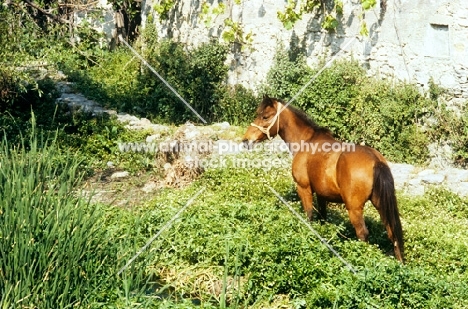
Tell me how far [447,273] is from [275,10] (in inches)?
332

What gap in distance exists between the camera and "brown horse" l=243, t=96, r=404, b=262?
312 inches

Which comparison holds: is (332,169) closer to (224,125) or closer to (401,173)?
(401,173)

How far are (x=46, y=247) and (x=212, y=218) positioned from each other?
10.5 ft

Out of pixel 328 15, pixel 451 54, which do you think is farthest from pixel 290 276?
pixel 328 15

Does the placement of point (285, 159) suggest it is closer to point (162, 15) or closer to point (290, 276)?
point (290, 276)

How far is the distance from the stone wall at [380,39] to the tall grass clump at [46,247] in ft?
25.9

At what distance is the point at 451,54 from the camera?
1241 centimetres

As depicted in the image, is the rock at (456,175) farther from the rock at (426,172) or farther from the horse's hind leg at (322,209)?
the horse's hind leg at (322,209)

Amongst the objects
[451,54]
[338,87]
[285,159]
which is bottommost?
[285,159]

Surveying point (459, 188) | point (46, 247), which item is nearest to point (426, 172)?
point (459, 188)

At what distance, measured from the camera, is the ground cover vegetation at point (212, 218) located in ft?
20.3

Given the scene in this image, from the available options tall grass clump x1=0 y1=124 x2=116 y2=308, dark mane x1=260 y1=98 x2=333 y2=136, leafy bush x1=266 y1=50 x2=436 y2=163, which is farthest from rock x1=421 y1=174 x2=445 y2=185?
tall grass clump x1=0 y1=124 x2=116 y2=308

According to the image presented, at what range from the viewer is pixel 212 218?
29.3ft

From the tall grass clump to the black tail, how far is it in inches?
118
